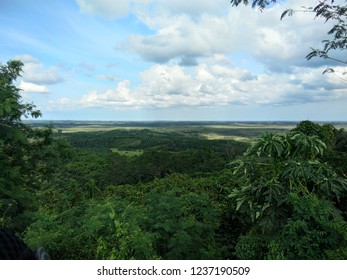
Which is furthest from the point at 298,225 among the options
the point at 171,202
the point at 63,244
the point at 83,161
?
the point at 83,161

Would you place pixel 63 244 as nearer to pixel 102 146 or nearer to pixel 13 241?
pixel 13 241

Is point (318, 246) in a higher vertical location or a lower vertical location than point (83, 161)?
higher

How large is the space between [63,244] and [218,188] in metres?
5.05

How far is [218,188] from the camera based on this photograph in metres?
8.68

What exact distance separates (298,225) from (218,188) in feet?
15.0

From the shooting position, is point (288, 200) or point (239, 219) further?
point (239, 219)

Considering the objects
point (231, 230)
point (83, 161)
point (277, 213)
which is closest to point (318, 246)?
point (277, 213)

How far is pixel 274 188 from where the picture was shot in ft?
16.9

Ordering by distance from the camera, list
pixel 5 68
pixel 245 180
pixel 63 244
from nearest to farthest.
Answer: pixel 63 244
pixel 245 180
pixel 5 68

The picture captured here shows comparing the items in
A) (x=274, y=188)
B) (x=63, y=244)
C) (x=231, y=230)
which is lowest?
(x=231, y=230)

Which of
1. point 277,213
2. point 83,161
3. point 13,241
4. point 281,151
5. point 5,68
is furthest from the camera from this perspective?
point 83,161

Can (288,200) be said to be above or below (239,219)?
above

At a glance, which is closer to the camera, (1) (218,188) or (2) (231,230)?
(2) (231,230)
